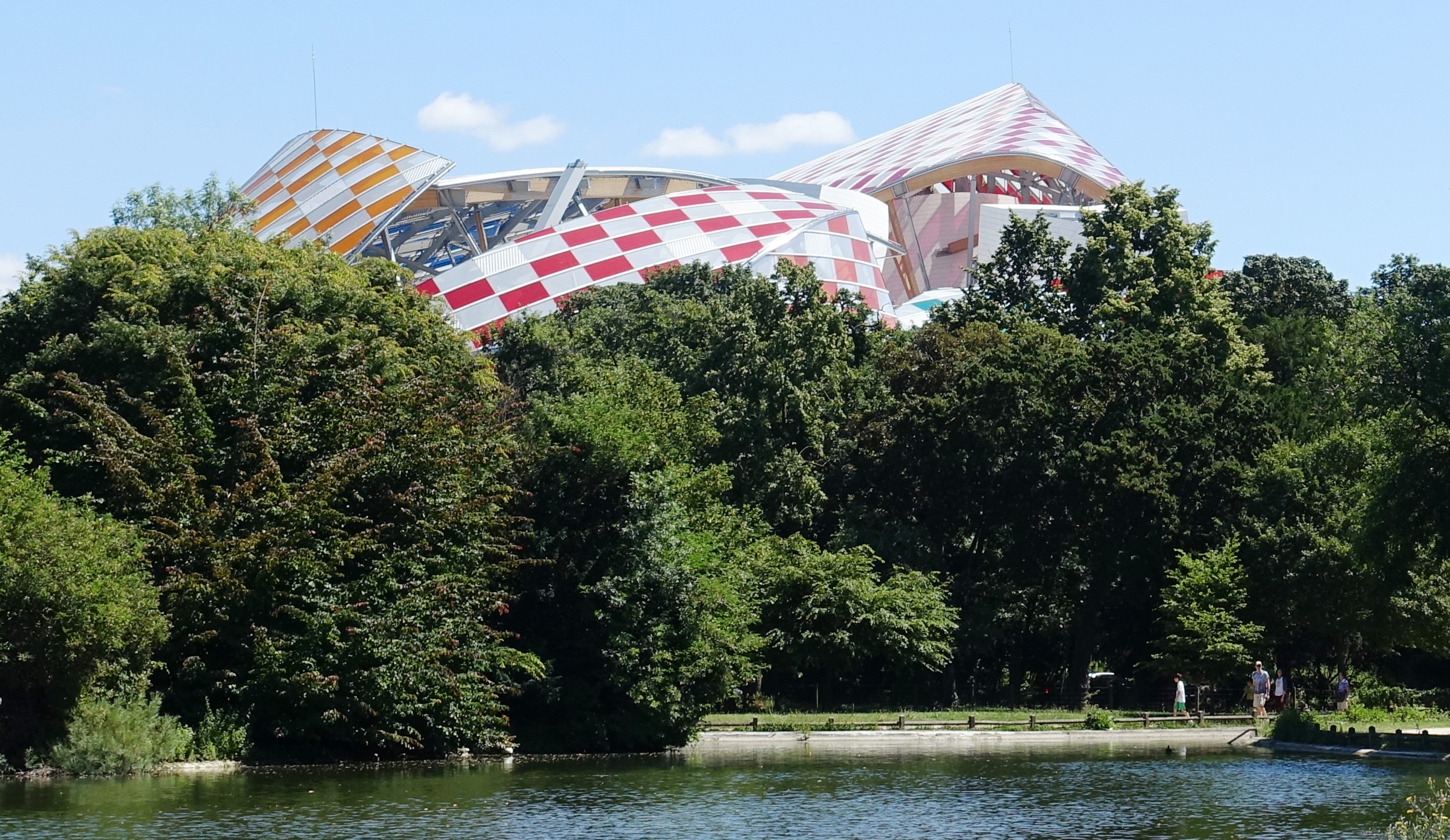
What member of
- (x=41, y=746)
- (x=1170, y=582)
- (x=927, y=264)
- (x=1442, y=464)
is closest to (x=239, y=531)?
(x=41, y=746)

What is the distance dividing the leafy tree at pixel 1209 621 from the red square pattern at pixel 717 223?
118ft

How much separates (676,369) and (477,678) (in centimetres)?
2126

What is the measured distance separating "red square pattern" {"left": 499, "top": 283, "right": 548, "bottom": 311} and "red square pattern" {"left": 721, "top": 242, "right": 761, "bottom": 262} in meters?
8.55

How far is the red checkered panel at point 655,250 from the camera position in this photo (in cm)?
6938

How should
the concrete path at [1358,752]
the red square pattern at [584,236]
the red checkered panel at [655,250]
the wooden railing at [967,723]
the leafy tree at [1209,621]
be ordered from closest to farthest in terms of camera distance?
1. the concrete path at [1358,752]
2. the wooden railing at [967,723]
3. the leafy tree at [1209,621]
4. the red checkered panel at [655,250]
5. the red square pattern at [584,236]

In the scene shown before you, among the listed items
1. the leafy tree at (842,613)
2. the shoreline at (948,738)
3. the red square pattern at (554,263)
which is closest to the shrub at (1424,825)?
the shoreline at (948,738)

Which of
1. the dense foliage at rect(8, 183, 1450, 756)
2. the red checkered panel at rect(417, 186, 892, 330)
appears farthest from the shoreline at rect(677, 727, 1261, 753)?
the red checkered panel at rect(417, 186, 892, 330)

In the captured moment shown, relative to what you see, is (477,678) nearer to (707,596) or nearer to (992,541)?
(707,596)

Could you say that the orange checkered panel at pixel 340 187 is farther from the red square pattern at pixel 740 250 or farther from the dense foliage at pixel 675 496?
the dense foliage at pixel 675 496

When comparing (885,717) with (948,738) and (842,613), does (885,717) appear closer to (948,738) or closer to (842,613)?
(842,613)

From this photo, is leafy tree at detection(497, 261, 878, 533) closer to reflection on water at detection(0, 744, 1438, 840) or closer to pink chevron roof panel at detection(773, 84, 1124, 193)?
reflection on water at detection(0, 744, 1438, 840)

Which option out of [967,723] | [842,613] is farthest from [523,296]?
[967,723]

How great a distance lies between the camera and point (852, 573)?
145ft

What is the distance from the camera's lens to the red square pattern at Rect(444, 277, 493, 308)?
68.6 m
